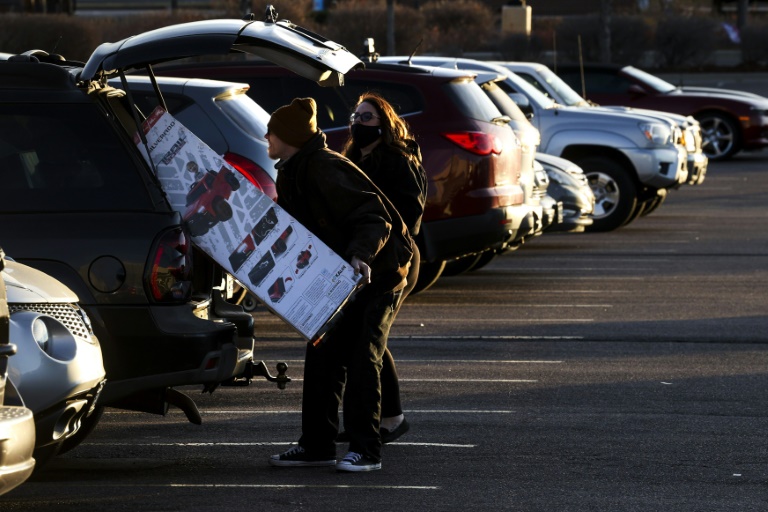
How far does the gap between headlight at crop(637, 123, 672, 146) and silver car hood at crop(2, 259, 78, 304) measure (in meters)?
14.2

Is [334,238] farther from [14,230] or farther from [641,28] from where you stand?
[641,28]

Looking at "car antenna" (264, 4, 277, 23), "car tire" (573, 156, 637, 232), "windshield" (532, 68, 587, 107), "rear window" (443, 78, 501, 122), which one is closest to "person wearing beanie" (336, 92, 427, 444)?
"car antenna" (264, 4, 277, 23)

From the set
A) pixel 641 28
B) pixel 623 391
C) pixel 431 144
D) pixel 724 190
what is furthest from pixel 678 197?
pixel 641 28

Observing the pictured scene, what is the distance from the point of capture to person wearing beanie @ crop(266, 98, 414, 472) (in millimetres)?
7098

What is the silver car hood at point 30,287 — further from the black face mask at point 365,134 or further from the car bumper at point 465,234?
the car bumper at point 465,234

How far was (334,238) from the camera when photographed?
717 centimetres

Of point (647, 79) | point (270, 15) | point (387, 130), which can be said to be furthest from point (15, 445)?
point (647, 79)

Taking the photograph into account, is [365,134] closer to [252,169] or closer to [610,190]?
[252,169]

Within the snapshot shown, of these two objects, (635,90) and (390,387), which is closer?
(390,387)

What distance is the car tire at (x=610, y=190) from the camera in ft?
63.8

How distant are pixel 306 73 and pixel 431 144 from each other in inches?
219

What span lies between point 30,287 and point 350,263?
5.17 feet

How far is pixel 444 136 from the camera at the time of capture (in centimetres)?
1270

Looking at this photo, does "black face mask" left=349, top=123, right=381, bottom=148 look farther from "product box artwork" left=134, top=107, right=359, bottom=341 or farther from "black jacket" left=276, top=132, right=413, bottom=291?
"product box artwork" left=134, top=107, right=359, bottom=341
